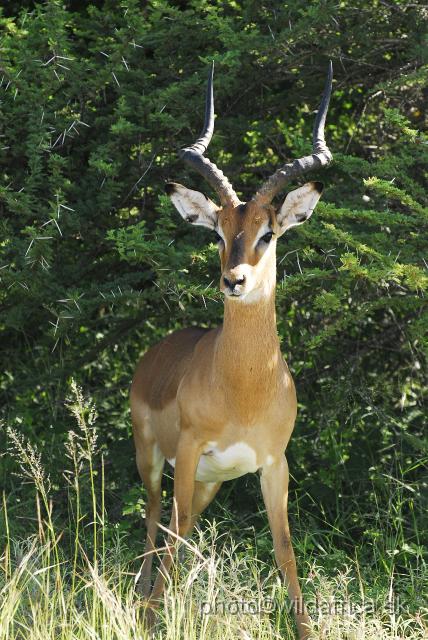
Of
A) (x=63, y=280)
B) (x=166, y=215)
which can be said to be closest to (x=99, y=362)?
(x=63, y=280)

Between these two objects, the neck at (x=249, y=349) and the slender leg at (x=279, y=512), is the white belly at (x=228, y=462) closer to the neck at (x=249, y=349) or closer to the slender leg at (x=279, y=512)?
the slender leg at (x=279, y=512)

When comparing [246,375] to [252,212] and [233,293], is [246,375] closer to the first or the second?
[233,293]

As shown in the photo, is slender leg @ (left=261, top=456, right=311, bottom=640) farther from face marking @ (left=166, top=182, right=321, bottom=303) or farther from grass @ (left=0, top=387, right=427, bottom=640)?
face marking @ (left=166, top=182, right=321, bottom=303)

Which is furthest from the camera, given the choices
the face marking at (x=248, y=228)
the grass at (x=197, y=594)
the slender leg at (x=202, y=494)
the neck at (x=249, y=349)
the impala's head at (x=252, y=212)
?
the slender leg at (x=202, y=494)

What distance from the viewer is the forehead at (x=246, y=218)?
5637 mm

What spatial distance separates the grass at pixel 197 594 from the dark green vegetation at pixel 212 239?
10cm

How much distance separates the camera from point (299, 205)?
19.3ft

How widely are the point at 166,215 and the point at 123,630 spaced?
302 centimetres

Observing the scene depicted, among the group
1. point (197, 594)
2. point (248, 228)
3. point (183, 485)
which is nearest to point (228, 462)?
point (183, 485)

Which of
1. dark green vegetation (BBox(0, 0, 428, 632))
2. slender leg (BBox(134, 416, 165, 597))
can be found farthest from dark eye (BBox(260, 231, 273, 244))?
slender leg (BBox(134, 416, 165, 597))

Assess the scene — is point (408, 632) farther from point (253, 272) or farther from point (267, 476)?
point (253, 272)

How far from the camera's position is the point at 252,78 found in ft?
24.5

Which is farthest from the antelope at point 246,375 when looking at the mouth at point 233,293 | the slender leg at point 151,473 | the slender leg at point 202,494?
the slender leg at point 151,473

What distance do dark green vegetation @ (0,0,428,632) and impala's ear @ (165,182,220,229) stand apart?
1.13 feet
